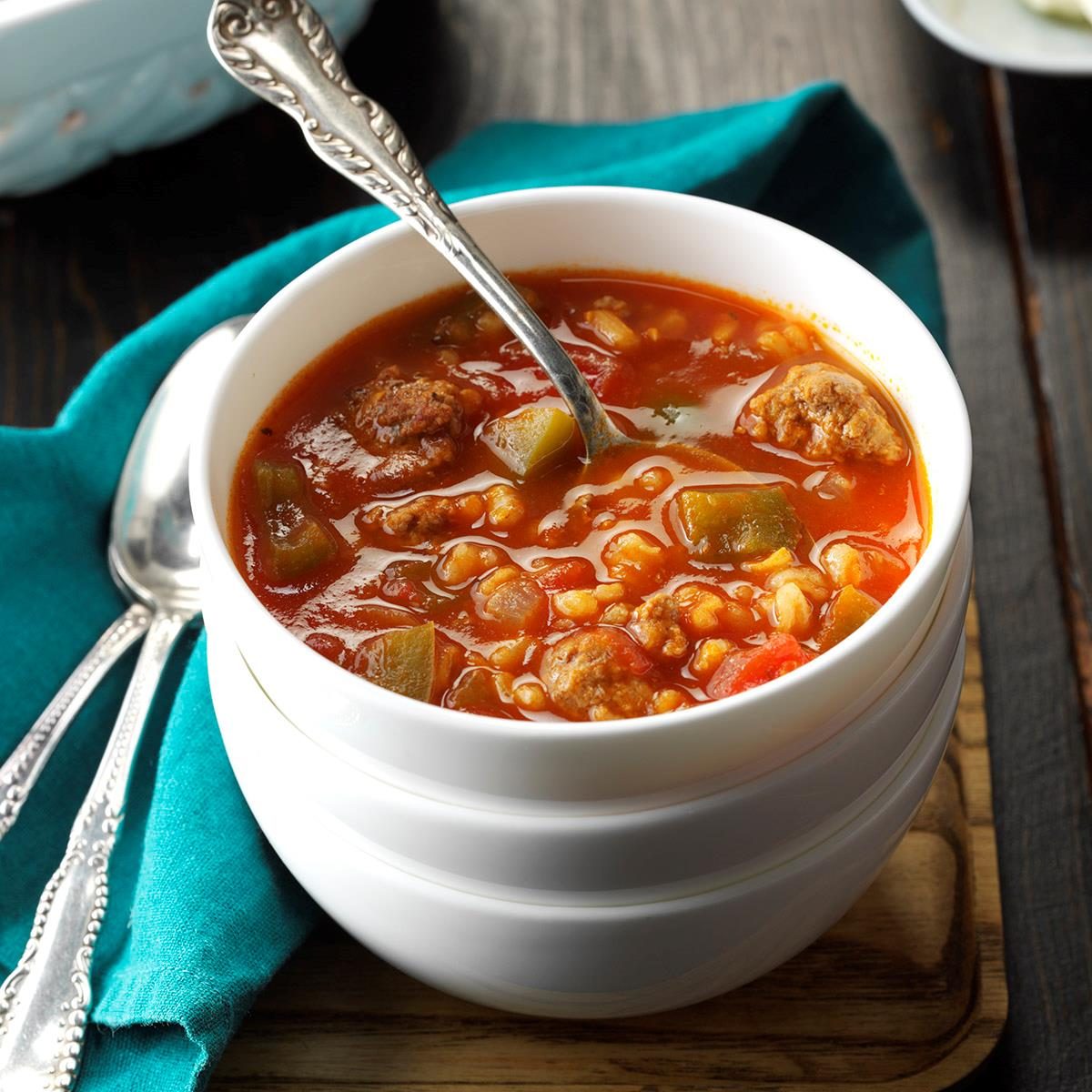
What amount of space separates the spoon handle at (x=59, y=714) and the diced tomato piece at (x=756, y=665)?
123 cm

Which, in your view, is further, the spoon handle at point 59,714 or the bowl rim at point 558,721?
the spoon handle at point 59,714

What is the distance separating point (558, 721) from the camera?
1.93 metres

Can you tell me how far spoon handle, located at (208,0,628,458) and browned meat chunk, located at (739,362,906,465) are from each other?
230mm

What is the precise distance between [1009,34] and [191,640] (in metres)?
2.62

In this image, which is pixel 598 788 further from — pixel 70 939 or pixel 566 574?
pixel 70 939

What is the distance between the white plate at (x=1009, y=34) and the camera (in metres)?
3.69

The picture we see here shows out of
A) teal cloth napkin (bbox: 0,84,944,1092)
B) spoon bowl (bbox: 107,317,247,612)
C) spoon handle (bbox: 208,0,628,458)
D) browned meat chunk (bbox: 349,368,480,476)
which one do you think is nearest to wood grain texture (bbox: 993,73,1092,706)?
teal cloth napkin (bbox: 0,84,944,1092)

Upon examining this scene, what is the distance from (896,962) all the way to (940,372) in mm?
923

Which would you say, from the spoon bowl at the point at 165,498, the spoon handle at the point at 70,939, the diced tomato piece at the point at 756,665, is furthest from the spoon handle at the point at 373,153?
the spoon handle at the point at 70,939

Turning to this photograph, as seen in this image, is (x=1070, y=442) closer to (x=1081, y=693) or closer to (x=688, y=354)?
(x=1081, y=693)

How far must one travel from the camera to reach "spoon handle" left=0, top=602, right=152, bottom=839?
8.17 feet

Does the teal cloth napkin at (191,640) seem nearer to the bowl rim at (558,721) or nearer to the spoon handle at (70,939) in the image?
the spoon handle at (70,939)

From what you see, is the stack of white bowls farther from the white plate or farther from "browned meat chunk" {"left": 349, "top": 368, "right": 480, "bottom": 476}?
the white plate

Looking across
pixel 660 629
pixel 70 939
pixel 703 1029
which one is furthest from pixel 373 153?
pixel 703 1029
